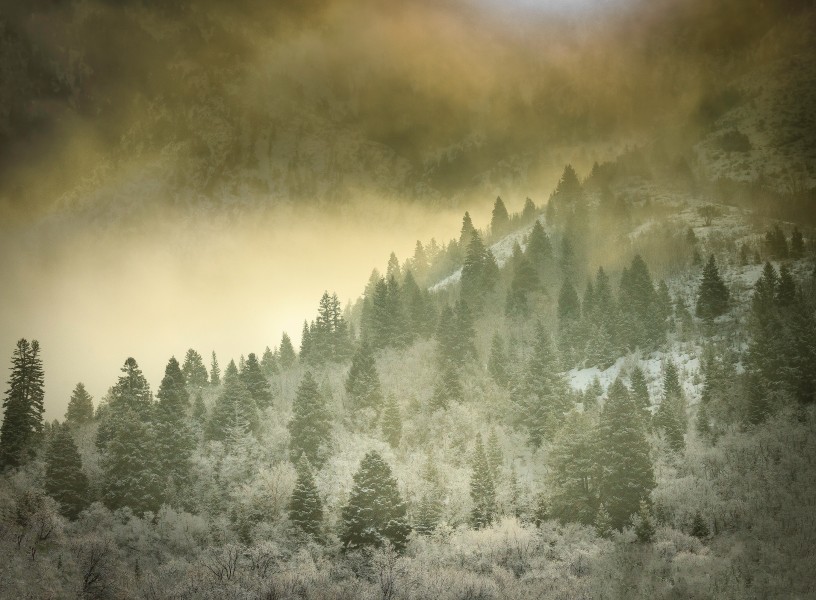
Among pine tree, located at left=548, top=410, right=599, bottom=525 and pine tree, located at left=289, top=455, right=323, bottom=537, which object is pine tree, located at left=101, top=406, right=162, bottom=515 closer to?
pine tree, located at left=289, top=455, right=323, bottom=537

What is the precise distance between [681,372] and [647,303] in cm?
2150

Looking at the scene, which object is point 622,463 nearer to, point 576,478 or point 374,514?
point 576,478

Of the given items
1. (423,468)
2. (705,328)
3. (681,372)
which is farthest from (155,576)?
(705,328)

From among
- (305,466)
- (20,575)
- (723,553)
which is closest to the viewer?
(20,575)

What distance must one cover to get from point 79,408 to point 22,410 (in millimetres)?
36233

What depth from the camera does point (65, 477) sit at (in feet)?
A: 246

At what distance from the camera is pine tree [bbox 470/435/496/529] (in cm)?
7394

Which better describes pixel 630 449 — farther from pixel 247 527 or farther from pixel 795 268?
pixel 795 268

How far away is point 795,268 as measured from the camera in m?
119

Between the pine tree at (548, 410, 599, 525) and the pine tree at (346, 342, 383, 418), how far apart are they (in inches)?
1414

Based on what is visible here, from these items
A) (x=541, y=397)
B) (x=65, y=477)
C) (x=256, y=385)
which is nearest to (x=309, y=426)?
(x=256, y=385)

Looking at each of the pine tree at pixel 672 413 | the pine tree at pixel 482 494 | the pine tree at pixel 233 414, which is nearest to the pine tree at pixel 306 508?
the pine tree at pixel 482 494

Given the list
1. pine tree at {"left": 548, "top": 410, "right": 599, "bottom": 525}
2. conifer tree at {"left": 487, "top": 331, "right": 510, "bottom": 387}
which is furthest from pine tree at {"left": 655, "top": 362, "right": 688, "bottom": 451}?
conifer tree at {"left": 487, "top": 331, "right": 510, "bottom": 387}

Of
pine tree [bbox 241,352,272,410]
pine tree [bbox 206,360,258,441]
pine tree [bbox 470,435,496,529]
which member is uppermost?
pine tree [bbox 241,352,272,410]
